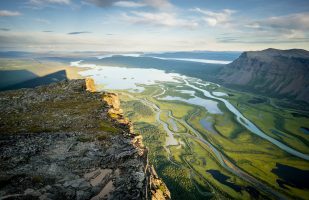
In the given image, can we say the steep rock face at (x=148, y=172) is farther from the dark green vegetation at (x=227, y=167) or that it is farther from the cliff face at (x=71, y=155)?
the dark green vegetation at (x=227, y=167)

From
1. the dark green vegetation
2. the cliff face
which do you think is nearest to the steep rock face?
the cliff face

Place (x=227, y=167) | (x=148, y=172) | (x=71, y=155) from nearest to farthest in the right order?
(x=148, y=172) < (x=71, y=155) < (x=227, y=167)

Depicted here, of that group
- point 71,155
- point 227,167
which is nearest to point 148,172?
point 71,155

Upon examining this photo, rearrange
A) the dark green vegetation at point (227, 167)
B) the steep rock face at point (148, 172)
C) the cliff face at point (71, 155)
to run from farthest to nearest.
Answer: the dark green vegetation at point (227, 167) → the steep rock face at point (148, 172) → the cliff face at point (71, 155)

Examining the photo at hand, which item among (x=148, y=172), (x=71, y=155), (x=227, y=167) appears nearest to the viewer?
(x=148, y=172)

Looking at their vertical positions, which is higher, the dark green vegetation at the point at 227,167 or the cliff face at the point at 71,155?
the cliff face at the point at 71,155

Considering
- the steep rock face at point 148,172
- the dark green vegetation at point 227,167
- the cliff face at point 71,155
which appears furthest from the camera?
the dark green vegetation at point 227,167

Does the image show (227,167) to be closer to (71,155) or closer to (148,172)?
(148,172)

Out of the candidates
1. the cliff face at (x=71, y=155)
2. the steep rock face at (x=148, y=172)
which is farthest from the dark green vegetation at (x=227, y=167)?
the cliff face at (x=71, y=155)
